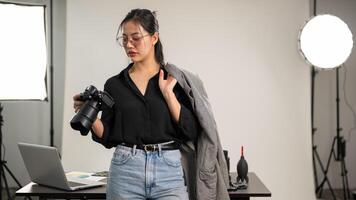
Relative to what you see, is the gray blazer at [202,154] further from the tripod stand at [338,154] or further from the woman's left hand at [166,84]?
the tripod stand at [338,154]

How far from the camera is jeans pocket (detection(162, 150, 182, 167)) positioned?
1.50 metres

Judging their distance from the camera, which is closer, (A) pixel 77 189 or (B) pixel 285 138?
(A) pixel 77 189

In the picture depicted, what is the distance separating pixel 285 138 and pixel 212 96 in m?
0.71

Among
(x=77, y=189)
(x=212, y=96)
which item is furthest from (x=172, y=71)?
(x=212, y=96)

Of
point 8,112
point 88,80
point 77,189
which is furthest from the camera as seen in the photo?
point 8,112

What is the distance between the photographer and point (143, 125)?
1.50 meters

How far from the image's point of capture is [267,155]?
3762mm

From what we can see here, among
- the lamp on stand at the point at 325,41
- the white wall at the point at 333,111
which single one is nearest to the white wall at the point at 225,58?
the lamp on stand at the point at 325,41

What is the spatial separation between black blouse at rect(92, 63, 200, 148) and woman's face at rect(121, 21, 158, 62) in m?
0.09

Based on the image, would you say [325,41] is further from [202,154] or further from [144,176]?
[144,176]

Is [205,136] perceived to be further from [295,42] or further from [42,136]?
[42,136]

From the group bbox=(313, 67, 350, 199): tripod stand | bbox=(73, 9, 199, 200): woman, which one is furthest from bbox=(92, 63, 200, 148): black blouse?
bbox=(313, 67, 350, 199): tripod stand

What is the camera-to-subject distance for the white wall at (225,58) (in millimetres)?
3707

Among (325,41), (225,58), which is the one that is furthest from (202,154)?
(325,41)
